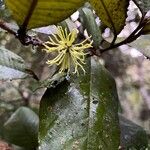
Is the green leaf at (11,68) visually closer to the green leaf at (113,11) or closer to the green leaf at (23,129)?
the green leaf at (113,11)

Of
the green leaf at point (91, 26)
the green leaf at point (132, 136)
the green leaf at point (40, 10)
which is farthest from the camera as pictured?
the green leaf at point (132, 136)

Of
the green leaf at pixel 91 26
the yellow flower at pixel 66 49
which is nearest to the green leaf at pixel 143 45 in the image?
the green leaf at pixel 91 26

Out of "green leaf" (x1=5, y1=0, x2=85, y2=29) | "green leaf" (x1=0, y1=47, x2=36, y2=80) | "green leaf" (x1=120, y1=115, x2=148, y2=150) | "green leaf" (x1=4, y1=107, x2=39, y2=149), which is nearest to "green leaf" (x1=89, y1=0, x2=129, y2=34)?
"green leaf" (x1=5, y1=0, x2=85, y2=29)

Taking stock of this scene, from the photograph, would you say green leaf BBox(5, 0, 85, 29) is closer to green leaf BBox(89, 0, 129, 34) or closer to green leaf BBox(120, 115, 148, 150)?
green leaf BBox(89, 0, 129, 34)

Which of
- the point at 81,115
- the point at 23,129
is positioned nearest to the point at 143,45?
the point at 81,115

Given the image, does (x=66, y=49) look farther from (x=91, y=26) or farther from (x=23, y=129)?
(x=23, y=129)

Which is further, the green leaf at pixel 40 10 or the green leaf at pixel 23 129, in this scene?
the green leaf at pixel 23 129

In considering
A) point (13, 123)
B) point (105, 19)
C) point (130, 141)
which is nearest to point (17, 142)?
point (13, 123)
